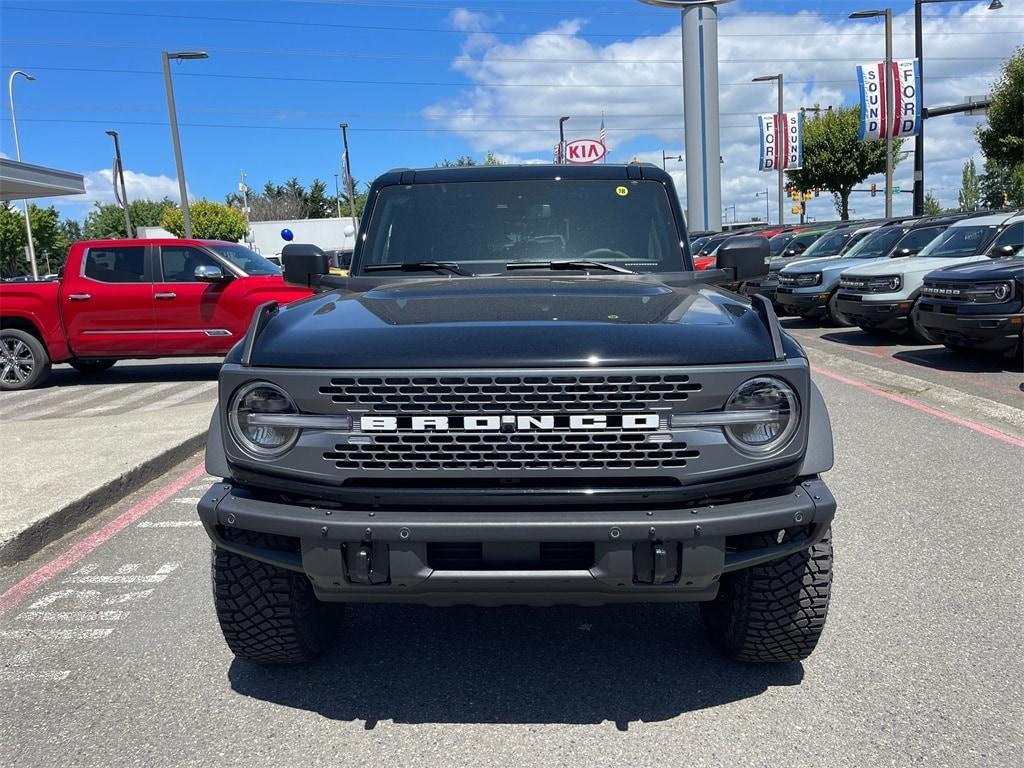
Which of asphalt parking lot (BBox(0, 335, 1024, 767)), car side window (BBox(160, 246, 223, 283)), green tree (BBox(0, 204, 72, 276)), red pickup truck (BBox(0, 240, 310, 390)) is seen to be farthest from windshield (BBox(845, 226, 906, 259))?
green tree (BBox(0, 204, 72, 276))

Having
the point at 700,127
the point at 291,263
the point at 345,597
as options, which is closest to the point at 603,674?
the point at 345,597

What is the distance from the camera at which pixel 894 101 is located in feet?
88.8

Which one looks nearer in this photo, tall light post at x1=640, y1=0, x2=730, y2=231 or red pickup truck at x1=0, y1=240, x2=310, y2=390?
red pickup truck at x1=0, y1=240, x2=310, y2=390

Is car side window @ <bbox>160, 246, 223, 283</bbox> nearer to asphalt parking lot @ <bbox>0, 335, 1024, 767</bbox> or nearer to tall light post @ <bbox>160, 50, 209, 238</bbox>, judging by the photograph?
asphalt parking lot @ <bbox>0, 335, 1024, 767</bbox>

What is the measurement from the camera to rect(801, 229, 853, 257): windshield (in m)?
18.6

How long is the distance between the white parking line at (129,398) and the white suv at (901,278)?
927cm

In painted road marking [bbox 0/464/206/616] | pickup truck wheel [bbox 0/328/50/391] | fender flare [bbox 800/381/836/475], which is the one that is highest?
fender flare [bbox 800/381/836/475]

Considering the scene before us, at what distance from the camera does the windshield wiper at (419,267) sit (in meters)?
4.07

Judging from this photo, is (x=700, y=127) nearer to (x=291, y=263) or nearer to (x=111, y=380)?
(x=111, y=380)

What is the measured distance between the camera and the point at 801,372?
103 inches

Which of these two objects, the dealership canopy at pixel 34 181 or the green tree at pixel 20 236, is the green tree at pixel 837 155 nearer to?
the dealership canopy at pixel 34 181

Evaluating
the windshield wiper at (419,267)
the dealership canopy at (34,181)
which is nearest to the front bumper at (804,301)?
the windshield wiper at (419,267)

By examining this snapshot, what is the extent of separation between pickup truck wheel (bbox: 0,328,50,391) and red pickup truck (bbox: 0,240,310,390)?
12 mm

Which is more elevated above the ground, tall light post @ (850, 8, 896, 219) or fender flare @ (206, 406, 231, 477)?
tall light post @ (850, 8, 896, 219)
